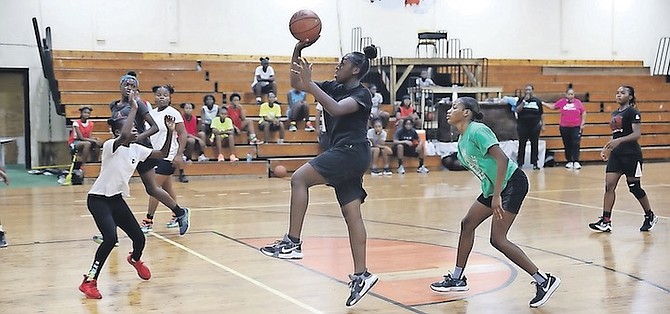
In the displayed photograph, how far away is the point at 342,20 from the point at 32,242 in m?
15.6

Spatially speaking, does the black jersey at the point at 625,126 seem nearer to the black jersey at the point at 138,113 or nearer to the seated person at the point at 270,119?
the black jersey at the point at 138,113

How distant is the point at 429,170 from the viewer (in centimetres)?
1902

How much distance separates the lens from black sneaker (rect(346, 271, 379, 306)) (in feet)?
18.9

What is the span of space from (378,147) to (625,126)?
9.24 meters

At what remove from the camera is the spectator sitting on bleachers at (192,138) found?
17.1 m

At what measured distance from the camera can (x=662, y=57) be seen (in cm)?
2648

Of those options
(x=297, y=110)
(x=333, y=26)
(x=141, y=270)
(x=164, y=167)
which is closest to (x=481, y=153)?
(x=141, y=270)

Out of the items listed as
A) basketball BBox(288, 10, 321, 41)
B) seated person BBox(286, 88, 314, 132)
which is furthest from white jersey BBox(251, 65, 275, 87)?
basketball BBox(288, 10, 321, 41)

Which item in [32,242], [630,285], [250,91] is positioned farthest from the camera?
[250,91]

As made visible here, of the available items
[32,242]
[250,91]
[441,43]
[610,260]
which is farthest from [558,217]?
[441,43]

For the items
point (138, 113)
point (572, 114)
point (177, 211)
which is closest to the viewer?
point (138, 113)

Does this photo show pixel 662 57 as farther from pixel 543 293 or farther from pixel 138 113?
pixel 543 293

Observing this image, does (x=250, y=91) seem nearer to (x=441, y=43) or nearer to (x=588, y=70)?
(x=441, y=43)

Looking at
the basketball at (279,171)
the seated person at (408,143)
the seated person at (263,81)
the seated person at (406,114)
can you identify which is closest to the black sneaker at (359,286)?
the basketball at (279,171)
